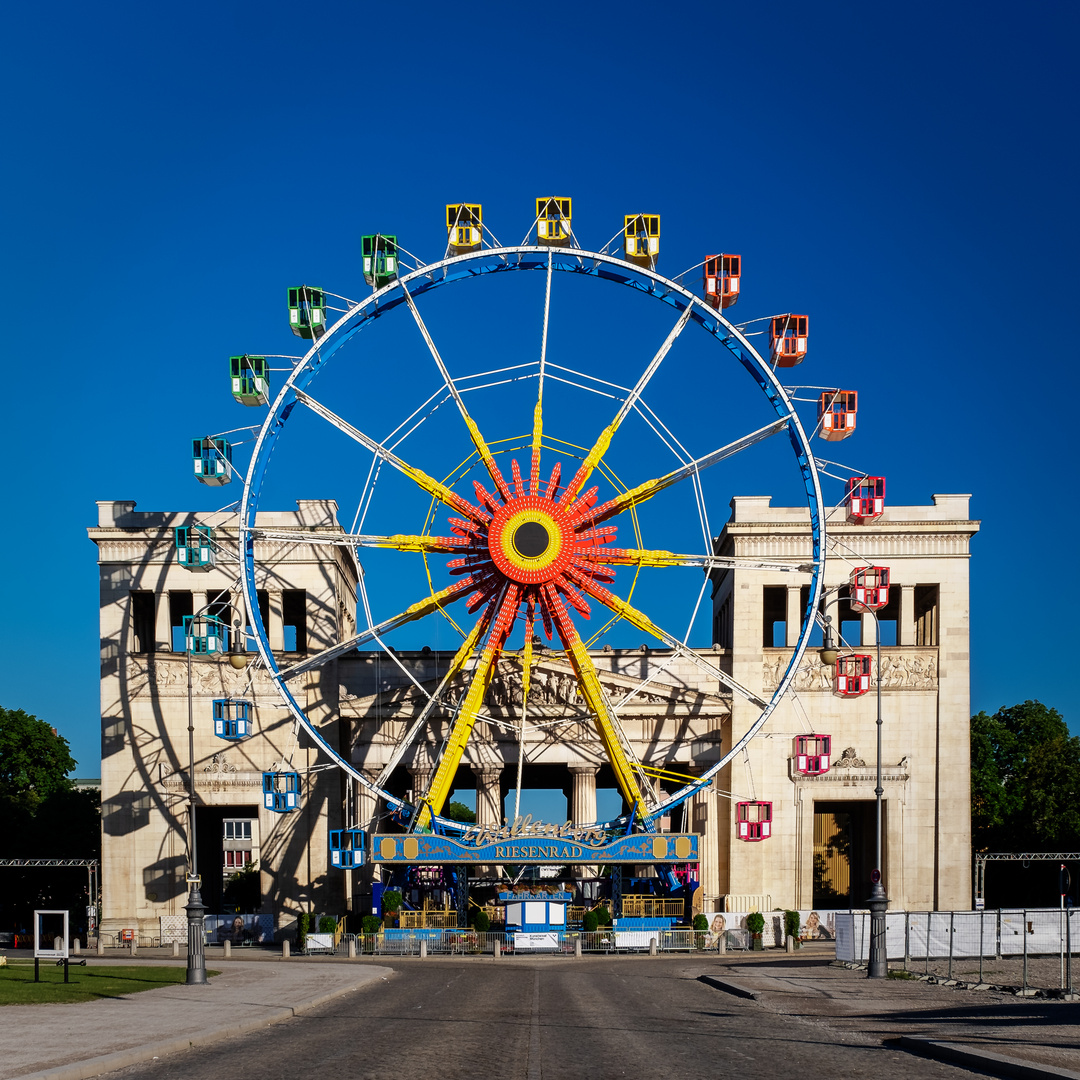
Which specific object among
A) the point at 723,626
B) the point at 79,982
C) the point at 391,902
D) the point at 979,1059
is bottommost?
the point at 391,902

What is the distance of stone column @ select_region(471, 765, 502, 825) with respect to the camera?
72.0m

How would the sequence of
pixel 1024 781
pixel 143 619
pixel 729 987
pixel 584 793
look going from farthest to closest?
1. pixel 1024 781
2. pixel 143 619
3. pixel 584 793
4. pixel 729 987

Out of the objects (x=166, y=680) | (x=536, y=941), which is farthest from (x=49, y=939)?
(x=536, y=941)

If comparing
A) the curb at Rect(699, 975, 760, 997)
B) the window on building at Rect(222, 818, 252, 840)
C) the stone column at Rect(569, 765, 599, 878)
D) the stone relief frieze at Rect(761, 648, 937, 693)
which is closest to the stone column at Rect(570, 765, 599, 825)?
the stone column at Rect(569, 765, 599, 878)

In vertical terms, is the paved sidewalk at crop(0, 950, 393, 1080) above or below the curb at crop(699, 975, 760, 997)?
above

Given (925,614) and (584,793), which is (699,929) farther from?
(925,614)

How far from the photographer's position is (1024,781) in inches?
3728

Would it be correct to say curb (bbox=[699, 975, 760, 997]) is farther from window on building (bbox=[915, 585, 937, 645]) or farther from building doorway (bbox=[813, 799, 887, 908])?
building doorway (bbox=[813, 799, 887, 908])

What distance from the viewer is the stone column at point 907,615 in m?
74.6

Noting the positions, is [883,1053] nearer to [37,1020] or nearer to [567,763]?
[37,1020]

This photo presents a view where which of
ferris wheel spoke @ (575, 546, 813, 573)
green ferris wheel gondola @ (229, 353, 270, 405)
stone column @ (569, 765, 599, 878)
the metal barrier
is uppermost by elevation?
green ferris wheel gondola @ (229, 353, 270, 405)

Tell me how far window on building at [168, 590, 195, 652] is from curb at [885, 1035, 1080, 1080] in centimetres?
5769

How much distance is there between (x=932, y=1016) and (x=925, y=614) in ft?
170

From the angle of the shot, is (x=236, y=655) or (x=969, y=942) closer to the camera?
(x=969, y=942)
